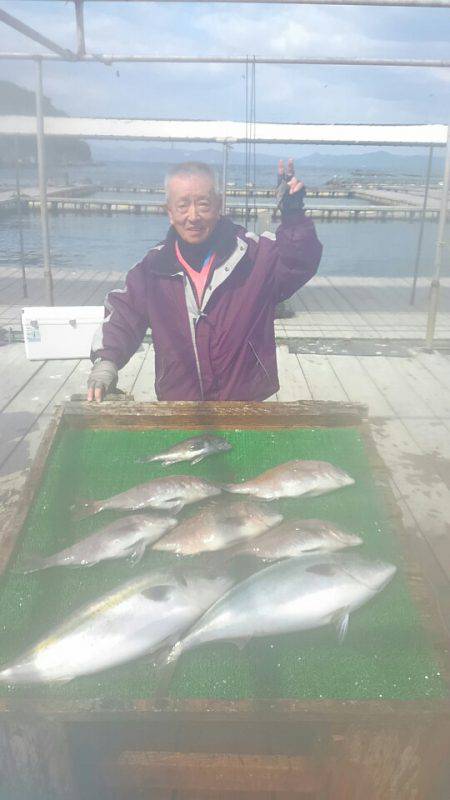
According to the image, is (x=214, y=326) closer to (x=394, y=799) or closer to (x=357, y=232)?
(x=394, y=799)

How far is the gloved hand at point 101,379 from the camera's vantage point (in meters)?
3.18

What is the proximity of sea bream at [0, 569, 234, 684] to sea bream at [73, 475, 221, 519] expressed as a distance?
1.73ft

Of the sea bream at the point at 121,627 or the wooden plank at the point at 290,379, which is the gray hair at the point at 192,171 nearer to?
the sea bream at the point at 121,627

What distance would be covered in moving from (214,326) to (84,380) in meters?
3.77

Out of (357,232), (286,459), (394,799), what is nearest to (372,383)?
(286,459)

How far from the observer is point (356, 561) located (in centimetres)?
201

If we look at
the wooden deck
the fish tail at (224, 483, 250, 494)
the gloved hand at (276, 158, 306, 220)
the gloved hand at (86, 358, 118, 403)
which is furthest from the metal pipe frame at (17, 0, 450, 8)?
the fish tail at (224, 483, 250, 494)

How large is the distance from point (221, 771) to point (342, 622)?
0.57 metres

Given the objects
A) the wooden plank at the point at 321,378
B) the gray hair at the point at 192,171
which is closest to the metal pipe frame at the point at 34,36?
the gray hair at the point at 192,171

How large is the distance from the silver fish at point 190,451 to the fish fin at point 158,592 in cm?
98

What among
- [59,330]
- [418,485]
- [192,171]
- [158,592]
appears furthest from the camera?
[59,330]

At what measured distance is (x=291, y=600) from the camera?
1896 mm

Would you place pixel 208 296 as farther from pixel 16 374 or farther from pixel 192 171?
pixel 16 374

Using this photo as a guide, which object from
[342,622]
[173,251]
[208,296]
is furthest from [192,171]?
[342,622]
